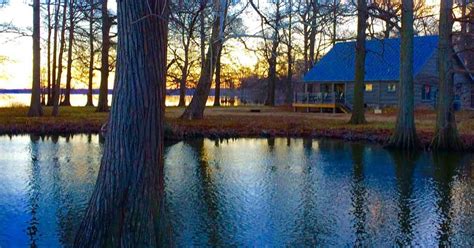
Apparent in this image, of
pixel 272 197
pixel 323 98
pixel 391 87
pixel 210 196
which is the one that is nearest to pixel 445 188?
pixel 272 197

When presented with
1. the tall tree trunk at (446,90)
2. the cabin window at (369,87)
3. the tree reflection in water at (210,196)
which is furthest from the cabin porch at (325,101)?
the tree reflection in water at (210,196)

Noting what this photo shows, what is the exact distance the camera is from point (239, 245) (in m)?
7.12

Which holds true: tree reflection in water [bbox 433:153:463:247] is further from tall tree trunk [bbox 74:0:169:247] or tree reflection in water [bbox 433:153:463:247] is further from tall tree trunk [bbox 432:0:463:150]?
tall tree trunk [bbox 74:0:169:247]

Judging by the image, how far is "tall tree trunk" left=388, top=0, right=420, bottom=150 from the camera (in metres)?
17.8

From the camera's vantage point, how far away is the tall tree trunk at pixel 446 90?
1717 centimetres

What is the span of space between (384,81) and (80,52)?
26.1 metres

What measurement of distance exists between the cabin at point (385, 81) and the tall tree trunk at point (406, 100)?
691 inches

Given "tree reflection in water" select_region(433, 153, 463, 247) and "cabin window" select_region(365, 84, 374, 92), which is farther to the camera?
"cabin window" select_region(365, 84, 374, 92)

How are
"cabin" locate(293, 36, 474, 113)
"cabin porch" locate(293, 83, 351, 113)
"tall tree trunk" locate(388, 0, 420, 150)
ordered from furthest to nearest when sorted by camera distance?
"cabin porch" locate(293, 83, 351, 113) < "cabin" locate(293, 36, 474, 113) < "tall tree trunk" locate(388, 0, 420, 150)

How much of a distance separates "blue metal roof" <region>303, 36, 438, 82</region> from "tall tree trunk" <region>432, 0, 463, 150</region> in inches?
718

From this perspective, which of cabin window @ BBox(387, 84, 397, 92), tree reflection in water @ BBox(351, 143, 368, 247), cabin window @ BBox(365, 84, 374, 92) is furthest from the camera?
cabin window @ BBox(365, 84, 374, 92)

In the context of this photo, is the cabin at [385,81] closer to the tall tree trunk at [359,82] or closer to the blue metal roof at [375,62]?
the blue metal roof at [375,62]

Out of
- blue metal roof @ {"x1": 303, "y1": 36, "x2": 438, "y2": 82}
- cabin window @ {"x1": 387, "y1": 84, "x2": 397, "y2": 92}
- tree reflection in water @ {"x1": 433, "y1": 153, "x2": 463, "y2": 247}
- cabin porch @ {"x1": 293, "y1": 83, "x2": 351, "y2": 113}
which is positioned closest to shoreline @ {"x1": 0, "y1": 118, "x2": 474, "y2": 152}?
tree reflection in water @ {"x1": 433, "y1": 153, "x2": 463, "y2": 247}

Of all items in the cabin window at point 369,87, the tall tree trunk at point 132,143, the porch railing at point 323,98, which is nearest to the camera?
the tall tree trunk at point 132,143
